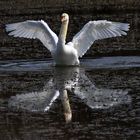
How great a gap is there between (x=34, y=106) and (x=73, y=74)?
3151 millimetres

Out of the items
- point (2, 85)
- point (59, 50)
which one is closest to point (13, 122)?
point (2, 85)

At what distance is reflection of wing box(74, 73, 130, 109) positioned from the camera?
36.3ft

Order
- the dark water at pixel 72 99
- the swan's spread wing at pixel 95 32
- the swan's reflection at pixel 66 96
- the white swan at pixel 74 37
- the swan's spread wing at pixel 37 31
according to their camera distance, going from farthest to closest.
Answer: the swan's spread wing at pixel 37 31 < the swan's spread wing at pixel 95 32 < the white swan at pixel 74 37 < the swan's reflection at pixel 66 96 < the dark water at pixel 72 99

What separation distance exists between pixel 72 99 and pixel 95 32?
438 cm

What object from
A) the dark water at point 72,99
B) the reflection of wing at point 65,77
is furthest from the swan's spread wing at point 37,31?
the reflection of wing at point 65,77

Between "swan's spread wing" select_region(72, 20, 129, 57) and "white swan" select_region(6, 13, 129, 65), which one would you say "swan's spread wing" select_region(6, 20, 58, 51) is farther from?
"swan's spread wing" select_region(72, 20, 129, 57)

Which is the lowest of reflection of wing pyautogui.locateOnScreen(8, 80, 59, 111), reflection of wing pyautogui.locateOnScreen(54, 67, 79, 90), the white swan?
reflection of wing pyautogui.locateOnScreen(54, 67, 79, 90)

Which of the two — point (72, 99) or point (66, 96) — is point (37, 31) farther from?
point (72, 99)

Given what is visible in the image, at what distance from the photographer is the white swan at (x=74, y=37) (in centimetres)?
1525

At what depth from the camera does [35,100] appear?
11.7 metres

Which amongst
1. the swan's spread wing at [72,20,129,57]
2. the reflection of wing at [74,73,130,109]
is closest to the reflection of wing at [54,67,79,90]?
the reflection of wing at [74,73,130,109]

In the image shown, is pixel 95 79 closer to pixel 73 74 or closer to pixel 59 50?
pixel 73 74

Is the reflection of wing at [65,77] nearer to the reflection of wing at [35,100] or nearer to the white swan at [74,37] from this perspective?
the white swan at [74,37]

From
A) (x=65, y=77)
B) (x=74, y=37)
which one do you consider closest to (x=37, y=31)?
(x=74, y=37)
